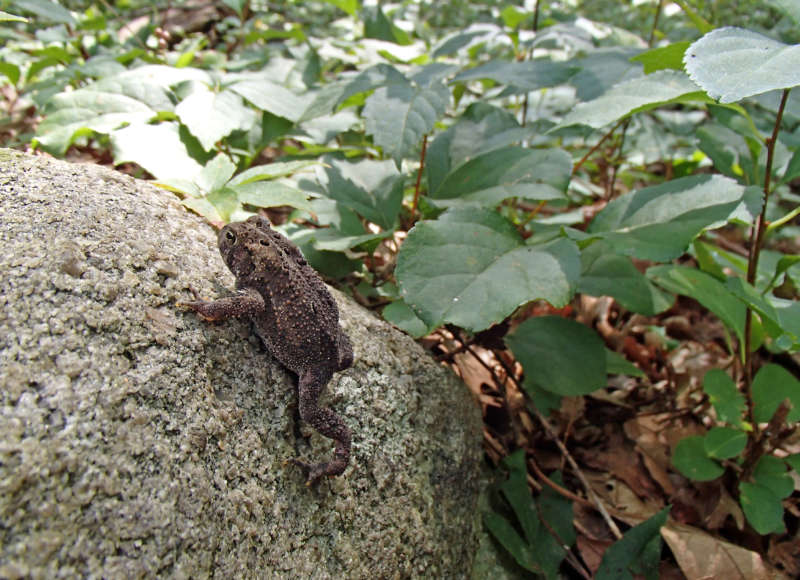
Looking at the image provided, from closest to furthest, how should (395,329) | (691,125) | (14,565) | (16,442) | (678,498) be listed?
(14,565), (16,442), (395,329), (678,498), (691,125)

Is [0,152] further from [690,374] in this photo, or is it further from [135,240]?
[690,374]

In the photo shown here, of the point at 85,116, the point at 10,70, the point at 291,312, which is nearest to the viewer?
the point at 291,312

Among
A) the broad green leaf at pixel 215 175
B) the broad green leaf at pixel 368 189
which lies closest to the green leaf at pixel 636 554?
the broad green leaf at pixel 368 189

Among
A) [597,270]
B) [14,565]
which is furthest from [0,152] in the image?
[597,270]

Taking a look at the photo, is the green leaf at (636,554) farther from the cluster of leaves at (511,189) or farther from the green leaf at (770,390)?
the green leaf at (770,390)

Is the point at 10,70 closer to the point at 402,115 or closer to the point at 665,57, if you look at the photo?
the point at 402,115

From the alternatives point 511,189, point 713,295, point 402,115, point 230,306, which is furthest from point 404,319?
point 713,295

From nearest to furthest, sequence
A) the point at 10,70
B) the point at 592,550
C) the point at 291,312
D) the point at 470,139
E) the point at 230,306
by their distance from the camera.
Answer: the point at 230,306
the point at 291,312
the point at 592,550
the point at 470,139
the point at 10,70
